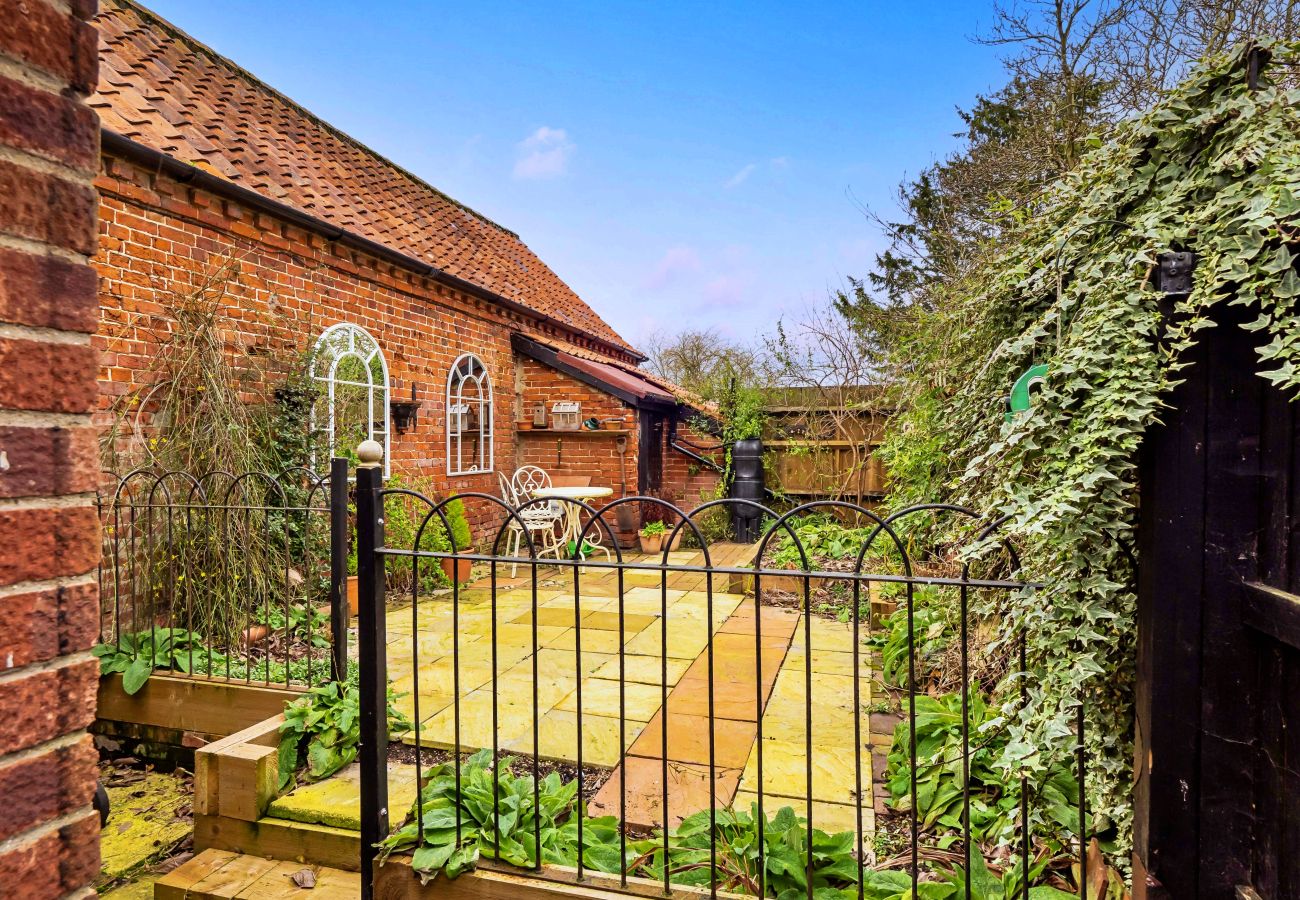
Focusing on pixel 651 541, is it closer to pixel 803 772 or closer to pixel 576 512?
pixel 576 512

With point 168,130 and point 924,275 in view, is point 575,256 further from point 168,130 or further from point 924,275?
point 168,130

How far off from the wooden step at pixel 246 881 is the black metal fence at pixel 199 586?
976 mm

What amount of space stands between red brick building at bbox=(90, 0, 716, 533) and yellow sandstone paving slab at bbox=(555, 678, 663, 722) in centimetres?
303

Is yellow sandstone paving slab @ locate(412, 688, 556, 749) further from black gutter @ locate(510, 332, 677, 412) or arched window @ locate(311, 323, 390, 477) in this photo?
black gutter @ locate(510, 332, 677, 412)

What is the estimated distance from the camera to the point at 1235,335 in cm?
125

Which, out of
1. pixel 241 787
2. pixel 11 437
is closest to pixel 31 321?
pixel 11 437

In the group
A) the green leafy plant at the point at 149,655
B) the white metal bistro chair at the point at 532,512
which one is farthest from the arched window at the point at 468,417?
the green leafy plant at the point at 149,655

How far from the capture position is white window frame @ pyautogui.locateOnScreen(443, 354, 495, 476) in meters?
7.58

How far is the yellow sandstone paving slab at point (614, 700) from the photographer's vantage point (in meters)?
3.48

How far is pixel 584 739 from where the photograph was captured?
3.16 meters

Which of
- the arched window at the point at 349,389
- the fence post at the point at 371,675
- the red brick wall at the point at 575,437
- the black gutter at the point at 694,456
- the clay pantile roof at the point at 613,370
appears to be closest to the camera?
the fence post at the point at 371,675

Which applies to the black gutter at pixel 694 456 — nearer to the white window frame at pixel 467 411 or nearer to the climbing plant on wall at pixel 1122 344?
the white window frame at pixel 467 411

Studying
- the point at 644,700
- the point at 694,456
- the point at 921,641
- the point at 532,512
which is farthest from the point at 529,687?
the point at 694,456

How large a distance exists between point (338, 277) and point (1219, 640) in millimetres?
6443
